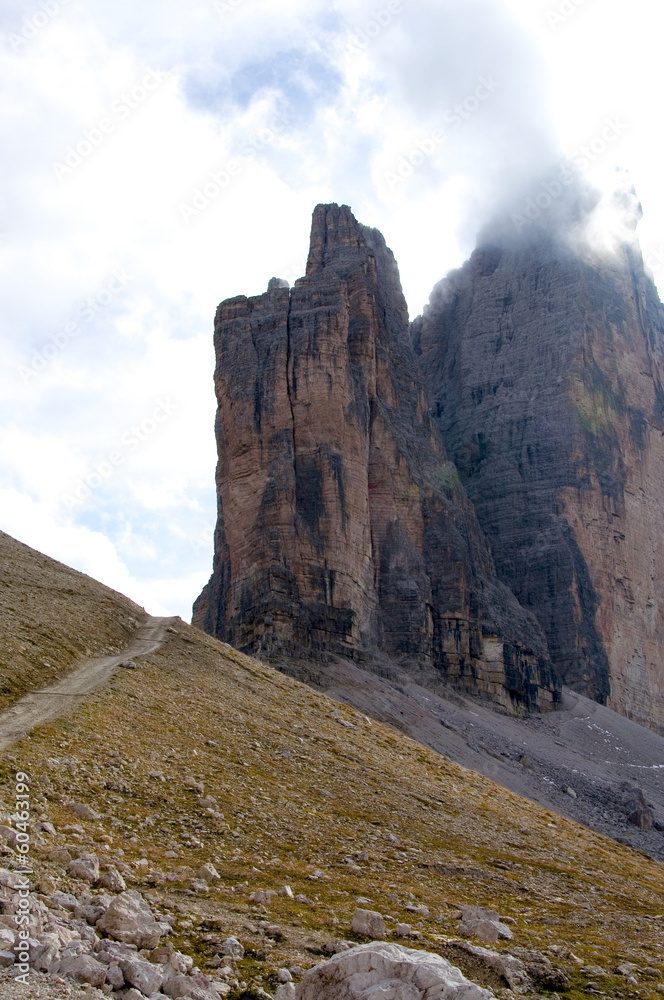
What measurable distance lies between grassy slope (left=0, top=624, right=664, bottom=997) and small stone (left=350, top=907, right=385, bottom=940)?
0.43m

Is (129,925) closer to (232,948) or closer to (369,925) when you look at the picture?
(232,948)

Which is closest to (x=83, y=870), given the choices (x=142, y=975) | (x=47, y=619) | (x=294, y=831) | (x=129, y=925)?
(x=129, y=925)

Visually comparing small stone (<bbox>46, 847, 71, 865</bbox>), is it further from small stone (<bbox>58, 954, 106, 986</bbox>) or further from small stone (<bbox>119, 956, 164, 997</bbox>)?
small stone (<bbox>58, 954, 106, 986</bbox>)

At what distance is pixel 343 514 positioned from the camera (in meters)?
88.6

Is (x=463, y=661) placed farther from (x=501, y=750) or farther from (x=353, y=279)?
(x=353, y=279)

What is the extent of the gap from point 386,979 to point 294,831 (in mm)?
13964

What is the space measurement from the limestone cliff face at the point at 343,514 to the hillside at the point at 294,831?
121ft

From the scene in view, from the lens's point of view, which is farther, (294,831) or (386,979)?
(294,831)

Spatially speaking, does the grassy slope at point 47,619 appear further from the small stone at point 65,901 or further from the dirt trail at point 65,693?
the small stone at point 65,901

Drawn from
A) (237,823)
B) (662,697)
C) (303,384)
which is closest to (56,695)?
(237,823)

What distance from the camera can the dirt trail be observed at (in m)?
29.5

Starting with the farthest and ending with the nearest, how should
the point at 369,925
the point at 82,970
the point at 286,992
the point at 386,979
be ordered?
the point at 369,925, the point at 286,992, the point at 82,970, the point at 386,979

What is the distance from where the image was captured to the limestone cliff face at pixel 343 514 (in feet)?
278

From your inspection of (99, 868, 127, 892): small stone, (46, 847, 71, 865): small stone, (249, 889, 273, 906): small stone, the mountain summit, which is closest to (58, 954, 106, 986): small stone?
(99, 868, 127, 892): small stone
